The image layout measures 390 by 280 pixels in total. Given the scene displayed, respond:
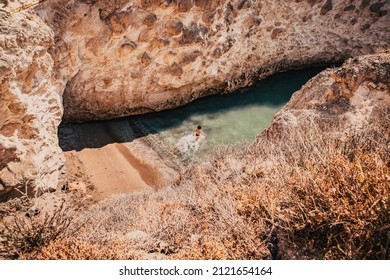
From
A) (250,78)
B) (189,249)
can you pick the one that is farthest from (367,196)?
(250,78)

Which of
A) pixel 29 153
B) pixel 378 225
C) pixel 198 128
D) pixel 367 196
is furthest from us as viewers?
pixel 198 128

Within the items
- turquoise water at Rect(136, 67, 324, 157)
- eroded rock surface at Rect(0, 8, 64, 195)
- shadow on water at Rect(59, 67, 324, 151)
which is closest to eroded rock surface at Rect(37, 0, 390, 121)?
shadow on water at Rect(59, 67, 324, 151)

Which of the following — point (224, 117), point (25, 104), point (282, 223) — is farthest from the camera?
point (224, 117)

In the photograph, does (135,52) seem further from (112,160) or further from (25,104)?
(25,104)

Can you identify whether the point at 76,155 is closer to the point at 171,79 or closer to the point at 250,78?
the point at 171,79

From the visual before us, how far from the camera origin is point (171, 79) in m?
13.3

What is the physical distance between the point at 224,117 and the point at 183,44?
3.39m

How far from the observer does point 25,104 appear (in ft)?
26.1

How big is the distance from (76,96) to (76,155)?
228cm

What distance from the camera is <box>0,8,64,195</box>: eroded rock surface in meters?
7.33

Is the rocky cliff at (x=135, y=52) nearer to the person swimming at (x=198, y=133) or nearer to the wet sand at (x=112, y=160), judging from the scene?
the wet sand at (x=112, y=160)

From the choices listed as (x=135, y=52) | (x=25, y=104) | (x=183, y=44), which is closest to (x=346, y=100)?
(x=183, y=44)

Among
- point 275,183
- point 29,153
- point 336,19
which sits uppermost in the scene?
point 336,19

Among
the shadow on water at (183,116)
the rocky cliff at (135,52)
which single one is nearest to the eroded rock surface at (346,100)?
the rocky cliff at (135,52)
